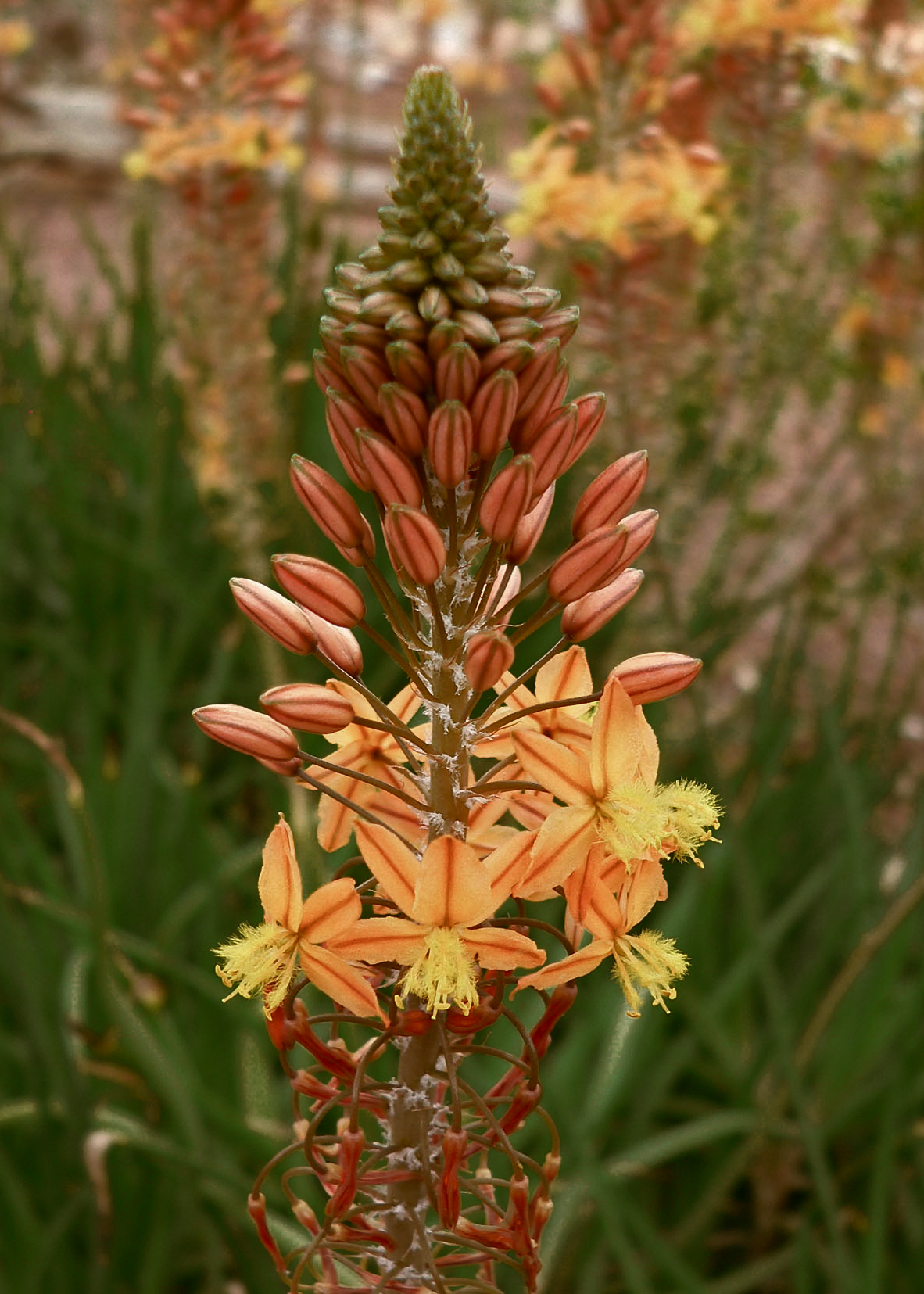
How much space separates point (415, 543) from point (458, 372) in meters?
0.13

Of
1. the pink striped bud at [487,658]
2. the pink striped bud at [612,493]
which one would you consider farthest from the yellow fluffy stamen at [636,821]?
the pink striped bud at [612,493]

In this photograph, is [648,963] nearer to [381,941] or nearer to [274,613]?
[381,941]

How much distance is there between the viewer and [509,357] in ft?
2.65

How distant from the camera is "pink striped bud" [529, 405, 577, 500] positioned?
2.79ft

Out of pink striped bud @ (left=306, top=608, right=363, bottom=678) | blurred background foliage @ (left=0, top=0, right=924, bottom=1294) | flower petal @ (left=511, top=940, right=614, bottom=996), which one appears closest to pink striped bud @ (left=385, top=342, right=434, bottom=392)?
pink striped bud @ (left=306, top=608, right=363, bottom=678)

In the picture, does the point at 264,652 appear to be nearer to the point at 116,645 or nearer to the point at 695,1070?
the point at 116,645

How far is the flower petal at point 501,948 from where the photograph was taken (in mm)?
808

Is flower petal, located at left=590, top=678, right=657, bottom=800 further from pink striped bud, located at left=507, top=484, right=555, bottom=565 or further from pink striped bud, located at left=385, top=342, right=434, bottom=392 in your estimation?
pink striped bud, located at left=385, top=342, right=434, bottom=392

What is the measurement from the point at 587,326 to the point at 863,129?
131 cm

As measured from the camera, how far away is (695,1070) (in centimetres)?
222

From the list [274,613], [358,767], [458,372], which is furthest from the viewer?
[358,767]

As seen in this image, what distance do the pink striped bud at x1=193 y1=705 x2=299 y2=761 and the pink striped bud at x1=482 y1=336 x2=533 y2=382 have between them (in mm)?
321

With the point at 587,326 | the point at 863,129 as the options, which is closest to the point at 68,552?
the point at 587,326

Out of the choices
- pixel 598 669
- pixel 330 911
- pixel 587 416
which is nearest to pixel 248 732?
pixel 330 911
